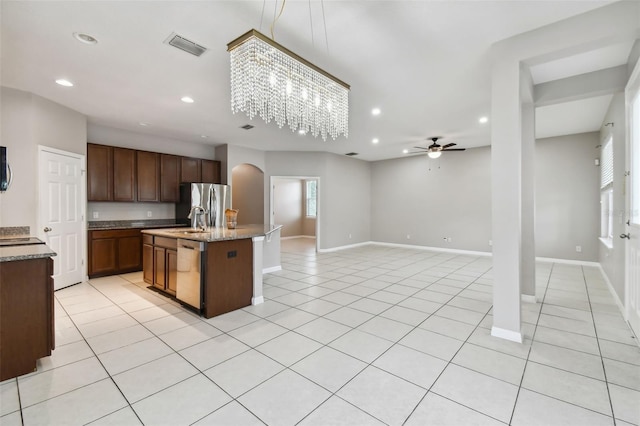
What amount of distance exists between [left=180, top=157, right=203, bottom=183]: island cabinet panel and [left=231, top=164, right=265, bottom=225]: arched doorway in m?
1.13

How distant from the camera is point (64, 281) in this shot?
4277 mm

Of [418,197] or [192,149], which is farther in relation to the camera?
[418,197]

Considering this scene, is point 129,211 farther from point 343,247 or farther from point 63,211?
point 343,247

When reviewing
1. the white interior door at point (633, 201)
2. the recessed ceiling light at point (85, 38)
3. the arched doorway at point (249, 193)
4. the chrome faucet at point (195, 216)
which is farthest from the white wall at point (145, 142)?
the white interior door at point (633, 201)

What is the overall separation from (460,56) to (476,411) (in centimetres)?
312

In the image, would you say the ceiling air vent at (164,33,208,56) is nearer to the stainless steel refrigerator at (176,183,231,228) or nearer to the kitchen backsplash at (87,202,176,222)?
the stainless steel refrigerator at (176,183,231,228)

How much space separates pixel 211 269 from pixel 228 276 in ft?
0.83

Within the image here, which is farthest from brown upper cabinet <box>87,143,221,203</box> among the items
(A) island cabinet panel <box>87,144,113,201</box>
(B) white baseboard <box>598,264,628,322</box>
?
(B) white baseboard <box>598,264,628,322</box>

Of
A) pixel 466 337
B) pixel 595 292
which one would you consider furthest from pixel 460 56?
pixel 595 292

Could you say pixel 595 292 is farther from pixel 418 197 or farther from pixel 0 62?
pixel 0 62

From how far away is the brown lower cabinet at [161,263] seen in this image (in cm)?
369

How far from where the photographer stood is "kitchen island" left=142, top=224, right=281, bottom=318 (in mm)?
3164

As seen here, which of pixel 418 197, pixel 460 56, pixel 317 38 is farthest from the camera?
pixel 418 197

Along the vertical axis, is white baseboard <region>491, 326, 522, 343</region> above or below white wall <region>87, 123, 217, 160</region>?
below
